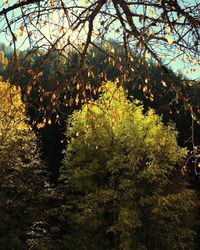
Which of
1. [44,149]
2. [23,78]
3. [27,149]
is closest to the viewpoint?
[23,78]

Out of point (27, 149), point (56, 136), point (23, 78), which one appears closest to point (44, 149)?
point (56, 136)

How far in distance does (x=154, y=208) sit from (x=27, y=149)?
8.90 meters

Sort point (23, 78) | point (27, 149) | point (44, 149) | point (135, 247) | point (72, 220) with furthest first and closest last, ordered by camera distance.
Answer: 1. point (44, 149)
2. point (27, 149)
3. point (72, 220)
4. point (135, 247)
5. point (23, 78)

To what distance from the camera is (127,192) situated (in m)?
25.6

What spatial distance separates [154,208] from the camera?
25.0m

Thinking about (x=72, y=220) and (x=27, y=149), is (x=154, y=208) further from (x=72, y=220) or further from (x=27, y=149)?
(x=27, y=149)

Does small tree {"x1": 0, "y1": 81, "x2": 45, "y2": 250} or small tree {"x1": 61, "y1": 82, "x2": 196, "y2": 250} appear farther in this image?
small tree {"x1": 0, "y1": 81, "x2": 45, "y2": 250}

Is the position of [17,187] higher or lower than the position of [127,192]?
higher

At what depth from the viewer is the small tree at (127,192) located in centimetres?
2511

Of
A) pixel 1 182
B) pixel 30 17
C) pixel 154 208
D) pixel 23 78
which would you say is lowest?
pixel 23 78

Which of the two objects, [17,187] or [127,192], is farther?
[17,187]

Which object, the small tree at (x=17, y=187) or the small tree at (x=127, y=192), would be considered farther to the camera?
the small tree at (x=17, y=187)

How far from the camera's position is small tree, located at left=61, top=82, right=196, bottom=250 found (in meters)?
25.1

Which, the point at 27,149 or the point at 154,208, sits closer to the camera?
the point at 154,208
